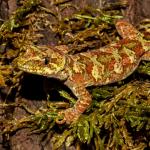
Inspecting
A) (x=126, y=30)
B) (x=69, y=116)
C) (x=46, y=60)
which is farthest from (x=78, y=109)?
(x=126, y=30)

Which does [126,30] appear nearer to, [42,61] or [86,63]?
[86,63]

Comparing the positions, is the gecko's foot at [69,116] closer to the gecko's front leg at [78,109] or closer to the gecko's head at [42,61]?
the gecko's front leg at [78,109]

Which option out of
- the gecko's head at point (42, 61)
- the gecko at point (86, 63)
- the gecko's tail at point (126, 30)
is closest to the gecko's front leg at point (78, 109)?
the gecko at point (86, 63)

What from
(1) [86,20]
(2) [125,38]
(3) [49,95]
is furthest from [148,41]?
(3) [49,95]

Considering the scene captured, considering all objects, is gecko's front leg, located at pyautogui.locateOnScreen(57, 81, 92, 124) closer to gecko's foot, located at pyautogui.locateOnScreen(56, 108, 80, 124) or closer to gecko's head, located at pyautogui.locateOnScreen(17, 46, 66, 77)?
gecko's foot, located at pyautogui.locateOnScreen(56, 108, 80, 124)

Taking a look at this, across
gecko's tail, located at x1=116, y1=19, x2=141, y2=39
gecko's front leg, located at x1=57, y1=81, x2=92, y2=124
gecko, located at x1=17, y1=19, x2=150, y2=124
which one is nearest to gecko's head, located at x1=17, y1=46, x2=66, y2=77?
gecko, located at x1=17, y1=19, x2=150, y2=124

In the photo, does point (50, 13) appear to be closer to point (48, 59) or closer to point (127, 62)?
point (48, 59)
